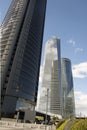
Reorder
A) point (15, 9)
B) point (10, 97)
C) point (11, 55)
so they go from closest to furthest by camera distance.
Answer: point (10, 97), point (11, 55), point (15, 9)

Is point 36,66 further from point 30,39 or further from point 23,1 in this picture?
point 23,1

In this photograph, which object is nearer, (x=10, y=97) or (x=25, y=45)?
(x=10, y=97)

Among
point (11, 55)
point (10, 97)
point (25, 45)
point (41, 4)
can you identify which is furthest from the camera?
point (41, 4)

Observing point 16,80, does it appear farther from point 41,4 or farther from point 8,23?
point 41,4

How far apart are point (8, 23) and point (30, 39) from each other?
23.6 meters

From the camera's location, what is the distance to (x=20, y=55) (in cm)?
12688

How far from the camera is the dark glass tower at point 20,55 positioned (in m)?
114

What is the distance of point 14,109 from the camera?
112625mm

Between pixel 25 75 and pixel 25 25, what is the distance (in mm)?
40894

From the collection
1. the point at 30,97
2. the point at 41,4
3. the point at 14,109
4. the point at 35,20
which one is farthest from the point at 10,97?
the point at 41,4

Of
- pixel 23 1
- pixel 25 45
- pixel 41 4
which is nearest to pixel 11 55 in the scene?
pixel 25 45

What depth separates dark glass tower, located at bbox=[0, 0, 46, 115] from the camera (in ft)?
375

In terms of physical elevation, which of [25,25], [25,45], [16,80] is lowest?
[16,80]

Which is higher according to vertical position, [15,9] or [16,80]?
[15,9]
